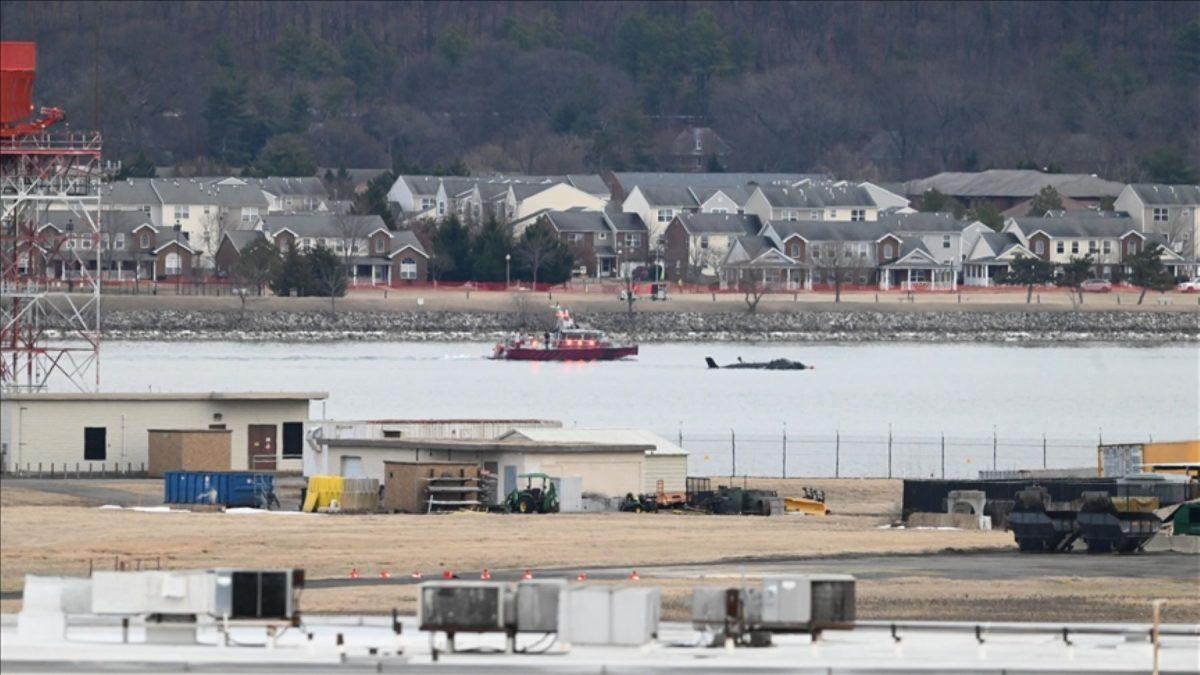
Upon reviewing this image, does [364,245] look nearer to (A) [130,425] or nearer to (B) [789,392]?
(B) [789,392]

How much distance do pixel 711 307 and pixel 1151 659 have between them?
390ft

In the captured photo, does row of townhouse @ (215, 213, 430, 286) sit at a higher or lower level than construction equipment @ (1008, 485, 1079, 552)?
higher

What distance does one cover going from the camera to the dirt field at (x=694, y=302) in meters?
142

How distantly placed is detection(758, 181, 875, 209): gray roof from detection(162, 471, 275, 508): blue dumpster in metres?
128

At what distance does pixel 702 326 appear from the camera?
148 metres

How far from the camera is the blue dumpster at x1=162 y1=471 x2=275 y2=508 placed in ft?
166

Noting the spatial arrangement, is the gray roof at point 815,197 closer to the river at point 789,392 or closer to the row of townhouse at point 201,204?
the row of townhouse at point 201,204

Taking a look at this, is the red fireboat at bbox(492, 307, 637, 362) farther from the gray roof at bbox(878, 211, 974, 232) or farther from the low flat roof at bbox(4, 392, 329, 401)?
the low flat roof at bbox(4, 392, 329, 401)

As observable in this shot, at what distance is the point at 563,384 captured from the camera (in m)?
112

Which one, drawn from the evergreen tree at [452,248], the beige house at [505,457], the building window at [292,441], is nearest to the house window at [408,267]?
the evergreen tree at [452,248]

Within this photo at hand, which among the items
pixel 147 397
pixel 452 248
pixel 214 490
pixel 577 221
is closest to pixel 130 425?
pixel 147 397

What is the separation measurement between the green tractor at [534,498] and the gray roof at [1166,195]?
436 feet

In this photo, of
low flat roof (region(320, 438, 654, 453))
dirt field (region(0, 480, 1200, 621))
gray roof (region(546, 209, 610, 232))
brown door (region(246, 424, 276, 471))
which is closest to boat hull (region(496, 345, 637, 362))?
gray roof (region(546, 209, 610, 232))

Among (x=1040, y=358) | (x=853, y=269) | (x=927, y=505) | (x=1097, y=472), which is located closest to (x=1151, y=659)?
(x=927, y=505)
